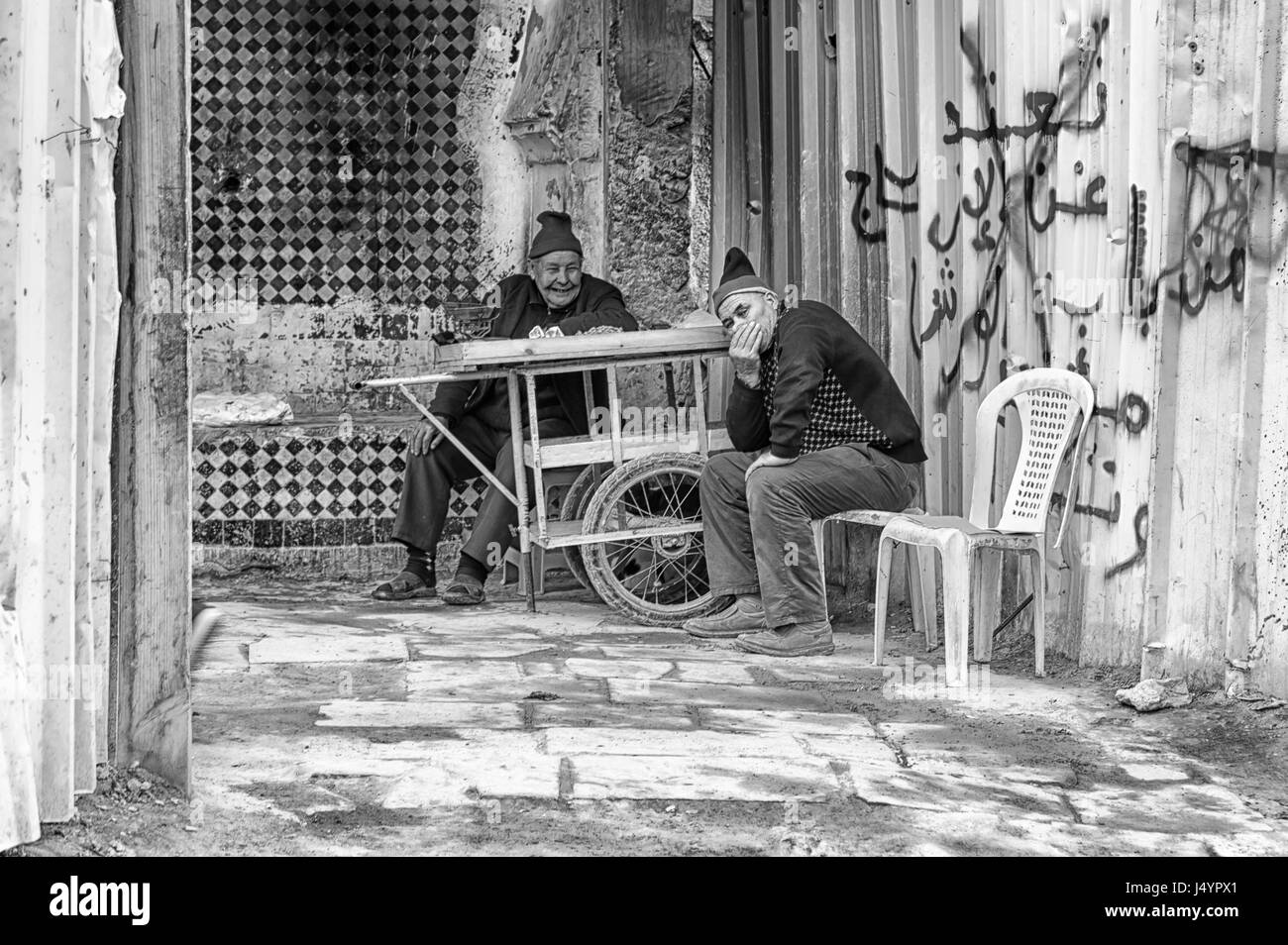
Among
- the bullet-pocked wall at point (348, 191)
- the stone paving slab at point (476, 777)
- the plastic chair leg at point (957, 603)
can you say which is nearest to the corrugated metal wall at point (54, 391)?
the stone paving slab at point (476, 777)

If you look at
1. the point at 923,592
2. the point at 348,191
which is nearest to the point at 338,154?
the point at 348,191

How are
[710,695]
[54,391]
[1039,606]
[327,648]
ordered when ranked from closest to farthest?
[54,391]
[710,695]
[1039,606]
[327,648]

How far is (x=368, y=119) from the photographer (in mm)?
8672

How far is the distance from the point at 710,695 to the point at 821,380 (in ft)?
4.88

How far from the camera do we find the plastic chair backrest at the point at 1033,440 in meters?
5.51

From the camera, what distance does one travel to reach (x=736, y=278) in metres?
6.45

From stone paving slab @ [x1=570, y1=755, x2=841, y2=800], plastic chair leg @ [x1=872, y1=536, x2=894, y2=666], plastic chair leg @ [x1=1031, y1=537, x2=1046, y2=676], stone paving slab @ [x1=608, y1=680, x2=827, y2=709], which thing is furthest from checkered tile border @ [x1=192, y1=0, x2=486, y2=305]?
stone paving slab @ [x1=570, y1=755, x2=841, y2=800]

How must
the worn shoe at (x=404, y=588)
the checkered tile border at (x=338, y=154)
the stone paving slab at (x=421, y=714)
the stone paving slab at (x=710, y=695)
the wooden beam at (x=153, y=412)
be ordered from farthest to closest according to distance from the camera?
the checkered tile border at (x=338, y=154) < the worn shoe at (x=404, y=588) < the stone paving slab at (x=710, y=695) < the stone paving slab at (x=421, y=714) < the wooden beam at (x=153, y=412)

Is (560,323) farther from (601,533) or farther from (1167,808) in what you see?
(1167,808)

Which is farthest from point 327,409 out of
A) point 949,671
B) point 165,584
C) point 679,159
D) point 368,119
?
point 165,584

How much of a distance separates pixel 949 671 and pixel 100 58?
3.29 meters

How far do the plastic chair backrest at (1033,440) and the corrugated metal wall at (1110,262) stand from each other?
0.25ft

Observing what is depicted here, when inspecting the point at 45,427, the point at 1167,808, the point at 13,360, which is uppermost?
the point at 13,360

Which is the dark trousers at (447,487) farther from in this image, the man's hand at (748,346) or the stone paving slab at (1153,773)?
the stone paving slab at (1153,773)
